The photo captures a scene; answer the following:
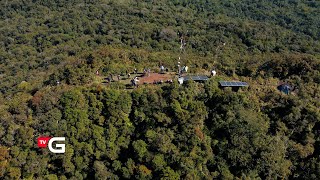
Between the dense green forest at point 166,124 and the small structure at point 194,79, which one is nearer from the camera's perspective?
the dense green forest at point 166,124

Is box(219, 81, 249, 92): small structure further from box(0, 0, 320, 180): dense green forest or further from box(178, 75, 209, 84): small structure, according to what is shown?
box(178, 75, 209, 84): small structure

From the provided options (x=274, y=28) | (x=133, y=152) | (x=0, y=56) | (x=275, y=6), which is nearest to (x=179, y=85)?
(x=133, y=152)

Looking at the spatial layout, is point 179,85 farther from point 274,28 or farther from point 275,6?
point 275,6

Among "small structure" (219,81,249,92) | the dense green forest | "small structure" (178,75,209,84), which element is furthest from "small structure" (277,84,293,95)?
"small structure" (178,75,209,84)

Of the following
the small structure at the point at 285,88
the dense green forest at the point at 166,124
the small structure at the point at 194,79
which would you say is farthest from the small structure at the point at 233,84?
the small structure at the point at 285,88

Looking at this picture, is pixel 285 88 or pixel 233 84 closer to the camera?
pixel 233 84

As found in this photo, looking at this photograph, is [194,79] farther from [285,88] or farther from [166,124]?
[285,88]

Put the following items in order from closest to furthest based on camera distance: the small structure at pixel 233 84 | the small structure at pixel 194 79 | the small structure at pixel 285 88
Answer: the small structure at pixel 233 84 → the small structure at pixel 194 79 → the small structure at pixel 285 88

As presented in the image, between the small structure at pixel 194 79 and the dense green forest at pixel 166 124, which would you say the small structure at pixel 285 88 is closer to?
the dense green forest at pixel 166 124

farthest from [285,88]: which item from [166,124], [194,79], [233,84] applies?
[166,124]
